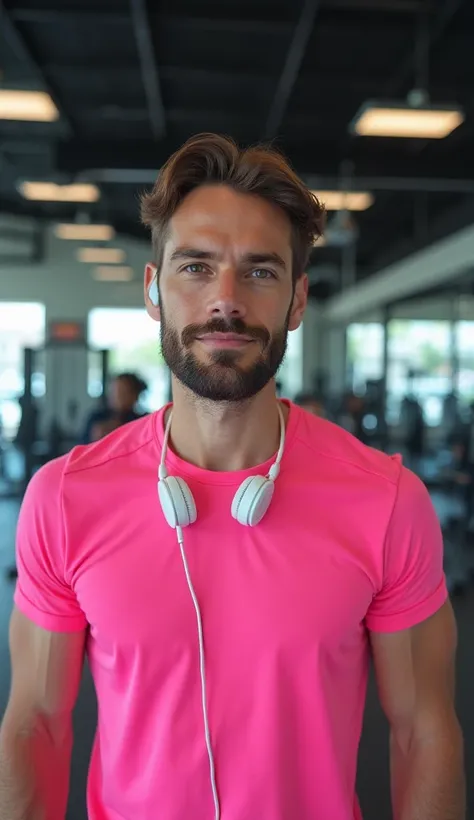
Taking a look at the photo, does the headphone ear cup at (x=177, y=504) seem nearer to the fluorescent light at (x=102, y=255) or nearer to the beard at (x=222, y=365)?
the beard at (x=222, y=365)

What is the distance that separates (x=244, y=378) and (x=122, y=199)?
10.2m

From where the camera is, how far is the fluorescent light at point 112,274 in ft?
44.7

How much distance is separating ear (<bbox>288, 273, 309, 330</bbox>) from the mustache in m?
0.08

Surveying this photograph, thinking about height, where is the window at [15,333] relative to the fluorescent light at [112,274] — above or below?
below

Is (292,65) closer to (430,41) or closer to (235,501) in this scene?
(430,41)

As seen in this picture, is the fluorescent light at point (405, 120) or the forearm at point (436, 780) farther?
the fluorescent light at point (405, 120)

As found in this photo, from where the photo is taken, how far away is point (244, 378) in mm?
1013

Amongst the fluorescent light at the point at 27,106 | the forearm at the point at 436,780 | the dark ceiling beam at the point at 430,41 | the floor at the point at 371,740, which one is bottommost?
the floor at the point at 371,740

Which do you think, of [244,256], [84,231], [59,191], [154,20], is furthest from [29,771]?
[84,231]

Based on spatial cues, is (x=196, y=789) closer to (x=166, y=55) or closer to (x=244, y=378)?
(x=244, y=378)

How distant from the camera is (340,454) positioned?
1.10m

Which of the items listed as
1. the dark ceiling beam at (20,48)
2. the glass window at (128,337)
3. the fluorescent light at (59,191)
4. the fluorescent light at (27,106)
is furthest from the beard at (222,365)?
the glass window at (128,337)

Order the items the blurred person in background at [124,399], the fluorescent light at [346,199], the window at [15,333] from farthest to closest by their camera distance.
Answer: the window at [15,333]
the fluorescent light at [346,199]
the blurred person in background at [124,399]

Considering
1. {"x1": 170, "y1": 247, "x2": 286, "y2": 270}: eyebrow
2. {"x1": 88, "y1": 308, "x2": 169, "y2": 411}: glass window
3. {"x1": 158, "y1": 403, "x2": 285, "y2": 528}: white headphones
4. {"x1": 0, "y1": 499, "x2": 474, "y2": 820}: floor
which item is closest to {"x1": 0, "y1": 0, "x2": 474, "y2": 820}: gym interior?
{"x1": 0, "y1": 499, "x2": 474, "y2": 820}: floor
